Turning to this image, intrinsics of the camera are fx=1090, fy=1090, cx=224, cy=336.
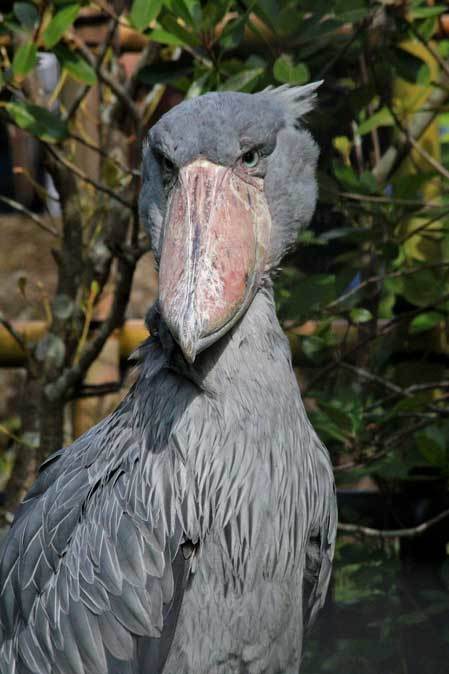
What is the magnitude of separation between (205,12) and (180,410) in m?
1.13

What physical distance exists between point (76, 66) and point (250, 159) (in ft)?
3.71

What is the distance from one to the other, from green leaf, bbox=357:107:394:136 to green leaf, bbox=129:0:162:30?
86 cm

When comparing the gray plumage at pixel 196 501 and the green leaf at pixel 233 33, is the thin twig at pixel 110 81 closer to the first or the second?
the green leaf at pixel 233 33

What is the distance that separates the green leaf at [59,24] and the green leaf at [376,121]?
2.94ft

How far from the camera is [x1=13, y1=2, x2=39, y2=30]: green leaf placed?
107 inches

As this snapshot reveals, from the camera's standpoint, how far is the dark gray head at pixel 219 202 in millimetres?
1611

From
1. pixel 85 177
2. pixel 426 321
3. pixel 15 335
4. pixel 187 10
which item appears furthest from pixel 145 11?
pixel 426 321

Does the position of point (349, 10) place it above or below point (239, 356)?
above

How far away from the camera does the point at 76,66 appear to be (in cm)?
278

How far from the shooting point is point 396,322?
314cm

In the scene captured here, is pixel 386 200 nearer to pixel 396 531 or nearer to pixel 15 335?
pixel 396 531

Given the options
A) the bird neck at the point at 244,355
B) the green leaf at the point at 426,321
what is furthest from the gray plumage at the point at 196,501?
the green leaf at the point at 426,321

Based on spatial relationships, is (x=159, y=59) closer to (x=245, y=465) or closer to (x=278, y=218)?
(x=278, y=218)

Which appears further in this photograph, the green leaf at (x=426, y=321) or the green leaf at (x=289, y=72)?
the green leaf at (x=426, y=321)
